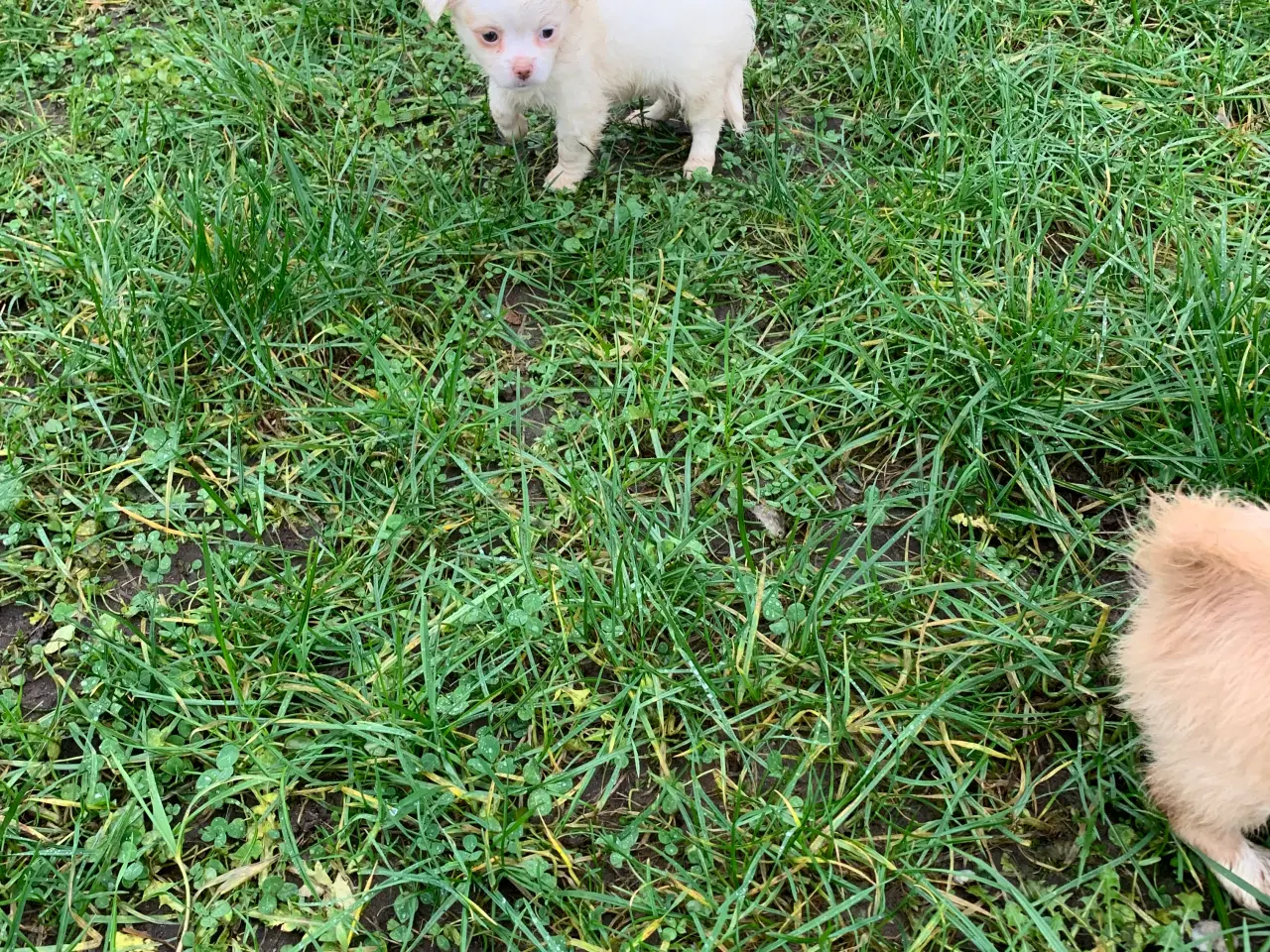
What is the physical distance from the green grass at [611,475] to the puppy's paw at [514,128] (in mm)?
90

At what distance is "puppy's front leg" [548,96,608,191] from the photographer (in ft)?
8.23

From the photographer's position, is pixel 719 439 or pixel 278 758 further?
pixel 719 439

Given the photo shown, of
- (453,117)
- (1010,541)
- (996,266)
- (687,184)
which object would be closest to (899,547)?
(1010,541)

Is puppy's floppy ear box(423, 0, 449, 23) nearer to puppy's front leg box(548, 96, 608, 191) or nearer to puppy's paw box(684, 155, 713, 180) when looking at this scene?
puppy's front leg box(548, 96, 608, 191)

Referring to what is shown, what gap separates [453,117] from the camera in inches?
115

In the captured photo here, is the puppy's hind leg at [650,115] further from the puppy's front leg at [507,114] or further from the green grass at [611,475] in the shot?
the puppy's front leg at [507,114]

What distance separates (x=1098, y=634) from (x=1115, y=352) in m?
0.74

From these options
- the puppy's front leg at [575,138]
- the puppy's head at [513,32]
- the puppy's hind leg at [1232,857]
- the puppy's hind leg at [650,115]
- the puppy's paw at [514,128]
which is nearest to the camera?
the puppy's hind leg at [1232,857]

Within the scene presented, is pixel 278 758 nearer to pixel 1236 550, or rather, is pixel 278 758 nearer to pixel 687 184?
pixel 1236 550

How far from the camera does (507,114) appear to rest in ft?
8.75

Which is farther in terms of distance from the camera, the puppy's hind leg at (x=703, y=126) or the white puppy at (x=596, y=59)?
the puppy's hind leg at (x=703, y=126)

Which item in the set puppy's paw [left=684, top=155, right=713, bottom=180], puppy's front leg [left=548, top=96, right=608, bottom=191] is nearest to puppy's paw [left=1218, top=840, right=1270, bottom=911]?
puppy's paw [left=684, top=155, right=713, bottom=180]

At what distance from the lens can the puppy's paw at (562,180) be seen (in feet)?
8.93

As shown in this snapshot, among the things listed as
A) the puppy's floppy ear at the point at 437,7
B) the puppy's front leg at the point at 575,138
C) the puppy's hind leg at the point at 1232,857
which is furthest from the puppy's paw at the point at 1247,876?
the puppy's floppy ear at the point at 437,7
